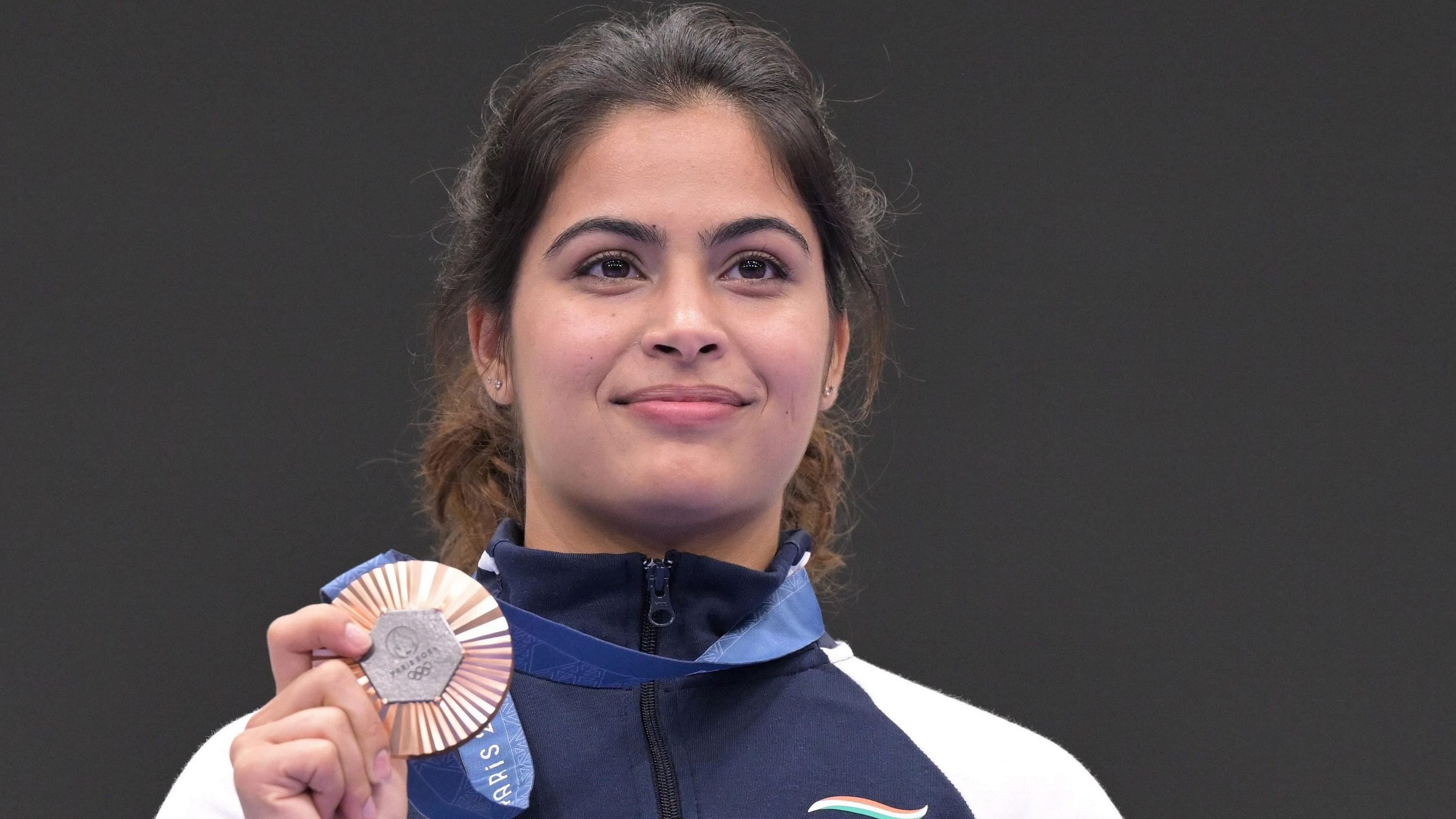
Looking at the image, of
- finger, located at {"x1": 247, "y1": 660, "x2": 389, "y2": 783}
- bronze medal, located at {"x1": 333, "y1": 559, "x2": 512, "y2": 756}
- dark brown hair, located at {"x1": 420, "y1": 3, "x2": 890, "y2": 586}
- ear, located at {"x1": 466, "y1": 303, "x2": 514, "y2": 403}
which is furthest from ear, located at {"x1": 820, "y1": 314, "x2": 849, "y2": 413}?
finger, located at {"x1": 247, "y1": 660, "x2": 389, "y2": 783}

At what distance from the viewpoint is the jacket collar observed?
1609 mm

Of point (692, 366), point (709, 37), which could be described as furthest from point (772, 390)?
point (709, 37)

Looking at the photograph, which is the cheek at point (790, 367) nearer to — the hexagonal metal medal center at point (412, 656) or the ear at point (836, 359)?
the ear at point (836, 359)

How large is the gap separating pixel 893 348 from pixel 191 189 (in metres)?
1.19

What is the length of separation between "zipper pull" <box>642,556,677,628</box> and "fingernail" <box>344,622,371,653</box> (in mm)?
376

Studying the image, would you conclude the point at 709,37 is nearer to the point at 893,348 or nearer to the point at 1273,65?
the point at 893,348

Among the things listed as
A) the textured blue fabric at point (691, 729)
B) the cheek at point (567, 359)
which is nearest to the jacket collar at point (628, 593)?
the textured blue fabric at point (691, 729)

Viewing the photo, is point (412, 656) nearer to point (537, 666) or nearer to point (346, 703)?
point (346, 703)

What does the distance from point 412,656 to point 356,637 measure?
5 cm

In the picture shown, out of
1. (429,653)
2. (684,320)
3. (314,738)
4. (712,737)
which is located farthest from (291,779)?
(684,320)

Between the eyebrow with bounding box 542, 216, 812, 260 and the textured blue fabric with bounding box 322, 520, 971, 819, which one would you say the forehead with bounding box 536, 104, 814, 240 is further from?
the textured blue fabric with bounding box 322, 520, 971, 819

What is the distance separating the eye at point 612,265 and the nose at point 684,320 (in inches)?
1.7

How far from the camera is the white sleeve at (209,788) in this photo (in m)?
1.57

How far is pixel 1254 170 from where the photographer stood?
2.79 metres
